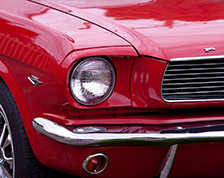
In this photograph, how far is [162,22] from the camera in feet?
10.8

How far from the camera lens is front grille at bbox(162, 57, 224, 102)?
2.98 meters

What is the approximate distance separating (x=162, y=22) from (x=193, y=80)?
440mm

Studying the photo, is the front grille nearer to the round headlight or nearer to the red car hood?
the red car hood

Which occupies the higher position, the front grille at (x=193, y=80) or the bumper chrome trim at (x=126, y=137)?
the front grille at (x=193, y=80)

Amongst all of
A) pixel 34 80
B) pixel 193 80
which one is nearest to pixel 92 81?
pixel 34 80

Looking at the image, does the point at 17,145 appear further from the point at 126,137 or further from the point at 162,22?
the point at 162,22

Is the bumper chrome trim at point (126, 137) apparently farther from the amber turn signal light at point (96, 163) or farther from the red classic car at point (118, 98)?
the amber turn signal light at point (96, 163)

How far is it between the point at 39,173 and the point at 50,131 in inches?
15.4

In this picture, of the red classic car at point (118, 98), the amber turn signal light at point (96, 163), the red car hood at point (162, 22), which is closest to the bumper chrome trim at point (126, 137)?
the red classic car at point (118, 98)

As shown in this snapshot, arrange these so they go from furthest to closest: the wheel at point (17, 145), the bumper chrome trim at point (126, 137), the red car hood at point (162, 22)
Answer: the wheel at point (17, 145), the red car hood at point (162, 22), the bumper chrome trim at point (126, 137)

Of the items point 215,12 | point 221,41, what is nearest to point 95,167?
point 221,41

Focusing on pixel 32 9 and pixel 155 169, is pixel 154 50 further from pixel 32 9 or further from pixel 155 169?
pixel 32 9

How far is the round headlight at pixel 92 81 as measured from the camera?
9.62ft

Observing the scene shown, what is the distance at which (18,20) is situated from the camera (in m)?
3.28
